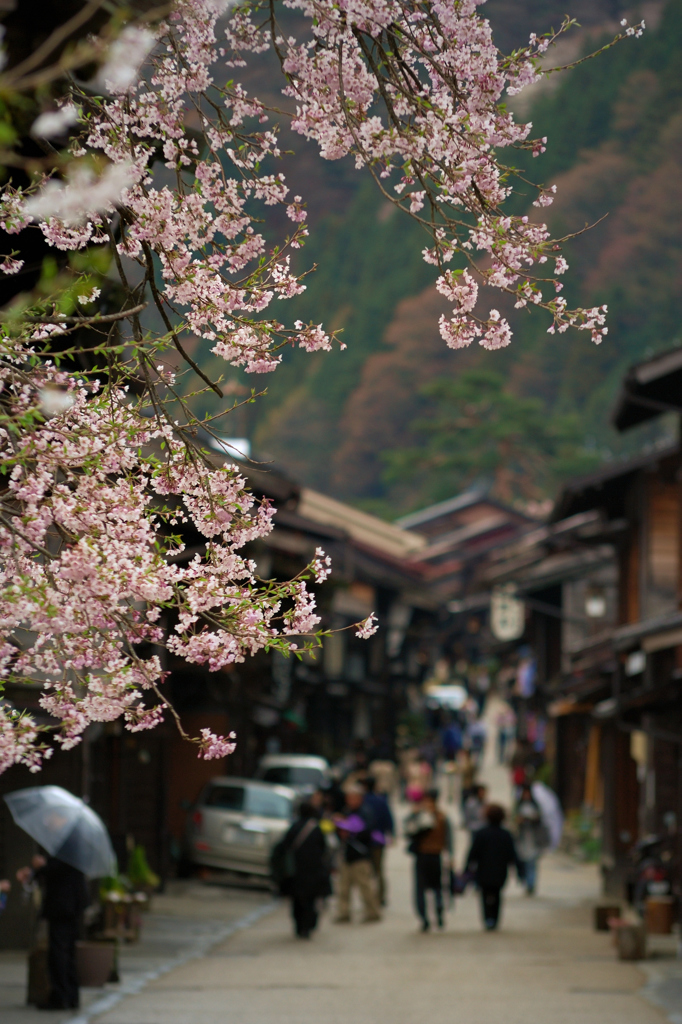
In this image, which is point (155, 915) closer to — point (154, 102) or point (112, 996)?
point (112, 996)

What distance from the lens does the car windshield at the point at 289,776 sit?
30.1 m

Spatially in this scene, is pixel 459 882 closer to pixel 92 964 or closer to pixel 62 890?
pixel 92 964

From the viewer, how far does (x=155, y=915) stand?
69.2 feet

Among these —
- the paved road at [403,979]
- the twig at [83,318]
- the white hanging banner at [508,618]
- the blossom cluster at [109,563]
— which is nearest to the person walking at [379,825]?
the paved road at [403,979]

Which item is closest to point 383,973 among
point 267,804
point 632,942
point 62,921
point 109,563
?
point 632,942

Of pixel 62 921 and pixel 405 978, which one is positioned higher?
pixel 62 921

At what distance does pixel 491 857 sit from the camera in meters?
20.0

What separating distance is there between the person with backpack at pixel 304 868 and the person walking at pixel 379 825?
6.94 feet

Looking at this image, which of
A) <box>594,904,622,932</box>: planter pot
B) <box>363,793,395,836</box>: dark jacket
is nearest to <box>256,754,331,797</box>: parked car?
<box>363,793,395,836</box>: dark jacket

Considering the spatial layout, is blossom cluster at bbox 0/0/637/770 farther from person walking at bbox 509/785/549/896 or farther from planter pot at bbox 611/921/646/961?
person walking at bbox 509/785/549/896

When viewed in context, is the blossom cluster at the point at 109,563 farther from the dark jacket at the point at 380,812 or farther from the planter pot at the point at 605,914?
the dark jacket at the point at 380,812

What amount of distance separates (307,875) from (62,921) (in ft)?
21.7

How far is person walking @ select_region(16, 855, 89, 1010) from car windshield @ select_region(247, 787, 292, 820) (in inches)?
471

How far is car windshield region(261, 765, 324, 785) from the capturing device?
30094 millimetres
